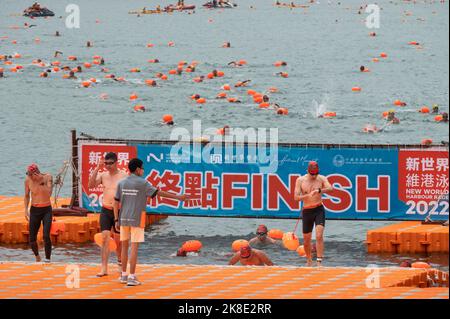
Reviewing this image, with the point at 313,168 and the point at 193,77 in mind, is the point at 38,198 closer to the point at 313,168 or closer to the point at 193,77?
the point at 313,168

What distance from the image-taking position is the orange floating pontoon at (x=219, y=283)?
20.0 m

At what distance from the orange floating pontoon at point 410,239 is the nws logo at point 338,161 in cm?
165

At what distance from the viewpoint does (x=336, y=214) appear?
95.6ft

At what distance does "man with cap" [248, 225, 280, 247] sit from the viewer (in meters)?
29.4

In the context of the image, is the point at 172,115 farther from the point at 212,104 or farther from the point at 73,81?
the point at 73,81

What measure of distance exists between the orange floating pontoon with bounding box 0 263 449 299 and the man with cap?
21.7ft

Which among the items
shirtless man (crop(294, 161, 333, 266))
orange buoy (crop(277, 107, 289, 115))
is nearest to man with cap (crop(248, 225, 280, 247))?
shirtless man (crop(294, 161, 333, 266))

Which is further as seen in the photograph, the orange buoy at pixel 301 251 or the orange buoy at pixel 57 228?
the orange buoy at pixel 57 228

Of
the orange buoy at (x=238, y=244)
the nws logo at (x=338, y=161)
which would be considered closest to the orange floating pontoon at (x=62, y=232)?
the orange buoy at (x=238, y=244)

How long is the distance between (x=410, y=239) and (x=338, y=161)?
2330 millimetres

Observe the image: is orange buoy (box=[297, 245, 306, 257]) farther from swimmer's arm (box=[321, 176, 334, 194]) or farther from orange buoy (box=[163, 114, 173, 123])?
orange buoy (box=[163, 114, 173, 123])

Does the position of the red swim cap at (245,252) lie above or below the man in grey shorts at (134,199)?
below

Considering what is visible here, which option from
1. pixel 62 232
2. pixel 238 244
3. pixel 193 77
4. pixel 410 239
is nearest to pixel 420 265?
pixel 410 239

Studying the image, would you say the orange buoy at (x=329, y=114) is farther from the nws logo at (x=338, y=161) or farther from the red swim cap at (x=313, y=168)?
the red swim cap at (x=313, y=168)
